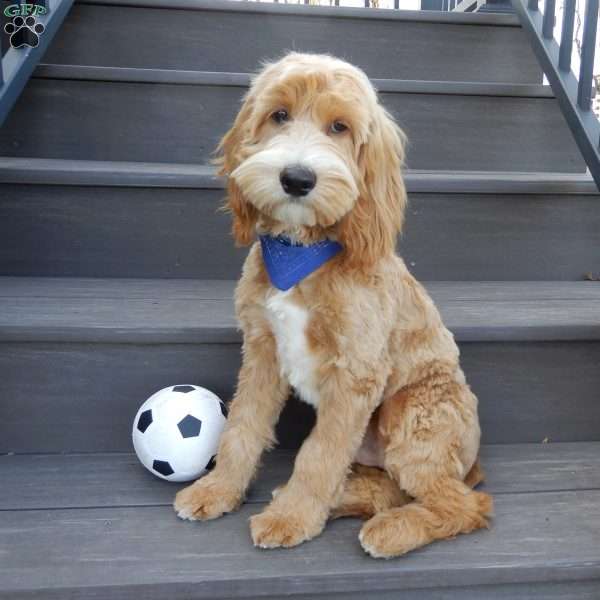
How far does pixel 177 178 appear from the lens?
2402mm

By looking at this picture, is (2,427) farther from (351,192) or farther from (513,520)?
(513,520)

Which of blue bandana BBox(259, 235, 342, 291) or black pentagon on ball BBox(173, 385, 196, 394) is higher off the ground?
blue bandana BBox(259, 235, 342, 291)

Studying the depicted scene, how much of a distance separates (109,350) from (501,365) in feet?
3.83

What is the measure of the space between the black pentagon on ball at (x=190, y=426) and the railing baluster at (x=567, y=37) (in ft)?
6.65

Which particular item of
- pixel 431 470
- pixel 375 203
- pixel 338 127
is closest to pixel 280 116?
pixel 338 127

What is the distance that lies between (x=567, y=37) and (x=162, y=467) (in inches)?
86.8

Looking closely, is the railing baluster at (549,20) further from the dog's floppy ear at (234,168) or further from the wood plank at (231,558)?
the wood plank at (231,558)

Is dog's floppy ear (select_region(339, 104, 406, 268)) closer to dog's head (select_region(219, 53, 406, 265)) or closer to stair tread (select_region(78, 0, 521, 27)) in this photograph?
dog's head (select_region(219, 53, 406, 265))

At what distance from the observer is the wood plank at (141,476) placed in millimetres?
1699

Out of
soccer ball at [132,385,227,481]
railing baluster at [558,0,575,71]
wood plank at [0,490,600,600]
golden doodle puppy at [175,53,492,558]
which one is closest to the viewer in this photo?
wood plank at [0,490,600,600]

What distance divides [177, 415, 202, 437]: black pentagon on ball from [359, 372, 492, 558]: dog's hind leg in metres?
0.49

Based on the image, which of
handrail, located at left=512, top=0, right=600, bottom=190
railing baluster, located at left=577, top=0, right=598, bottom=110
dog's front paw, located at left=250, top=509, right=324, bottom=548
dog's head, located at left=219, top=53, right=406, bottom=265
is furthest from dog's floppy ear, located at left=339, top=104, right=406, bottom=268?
railing baluster, located at left=577, top=0, right=598, bottom=110

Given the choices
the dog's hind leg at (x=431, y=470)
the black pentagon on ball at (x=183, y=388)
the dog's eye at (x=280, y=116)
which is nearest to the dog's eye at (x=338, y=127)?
the dog's eye at (x=280, y=116)

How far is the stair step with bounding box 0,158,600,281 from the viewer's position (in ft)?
7.86
